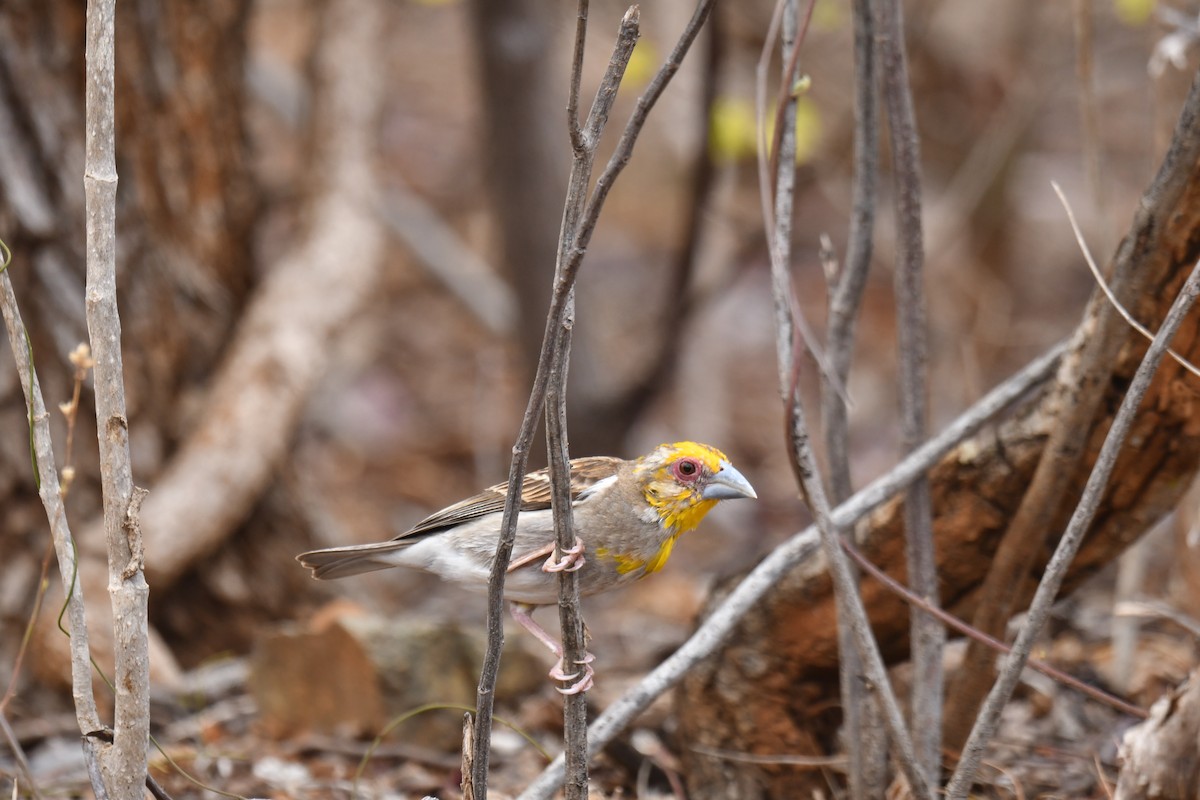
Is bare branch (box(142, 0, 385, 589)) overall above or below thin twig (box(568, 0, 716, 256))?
below

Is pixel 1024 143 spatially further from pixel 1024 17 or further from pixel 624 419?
pixel 624 419

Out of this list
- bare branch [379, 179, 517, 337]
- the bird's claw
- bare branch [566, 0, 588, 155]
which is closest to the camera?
bare branch [566, 0, 588, 155]

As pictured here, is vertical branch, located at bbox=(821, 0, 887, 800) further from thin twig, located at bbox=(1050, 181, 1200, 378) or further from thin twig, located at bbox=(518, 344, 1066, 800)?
thin twig, located at bbox=(1050, 181, 1200, 378)

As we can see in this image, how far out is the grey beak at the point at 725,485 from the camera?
2.83 metres

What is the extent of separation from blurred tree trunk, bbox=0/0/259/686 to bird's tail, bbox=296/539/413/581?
187 cm

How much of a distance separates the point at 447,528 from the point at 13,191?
7.60 feet

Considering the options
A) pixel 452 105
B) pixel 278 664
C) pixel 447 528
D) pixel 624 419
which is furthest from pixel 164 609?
pixel 452 105

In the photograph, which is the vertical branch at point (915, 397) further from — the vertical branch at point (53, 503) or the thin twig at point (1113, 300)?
the vertical branch at point (53, 503)

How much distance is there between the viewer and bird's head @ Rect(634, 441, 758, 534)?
288cm

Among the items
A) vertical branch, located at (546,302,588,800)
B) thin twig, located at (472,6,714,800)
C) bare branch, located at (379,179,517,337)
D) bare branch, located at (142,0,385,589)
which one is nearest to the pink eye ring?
vertical branch, located at (546,302,588,800)

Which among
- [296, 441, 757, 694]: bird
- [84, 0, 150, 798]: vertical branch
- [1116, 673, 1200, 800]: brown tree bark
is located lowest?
[1116, 673, 1200, 800]: brown tree bark

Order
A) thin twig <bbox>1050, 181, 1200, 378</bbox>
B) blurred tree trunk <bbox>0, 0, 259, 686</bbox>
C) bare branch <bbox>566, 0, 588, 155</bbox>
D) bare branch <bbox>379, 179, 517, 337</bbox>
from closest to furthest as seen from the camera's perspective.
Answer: bare branch <bbox>566, 0, 588, 155</bbox> < thin twig <bbox>1050, 181, 1200, 378</bbox> < blurred tree trunk <bbox>0, 0, 259, 686</bbox> < bare branch <bbox>379, 179, 517, 337</bbox>

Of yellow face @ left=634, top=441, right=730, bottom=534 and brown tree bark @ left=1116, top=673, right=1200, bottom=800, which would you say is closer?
brown tree bark @ left=1116, top=673, right=1200, bottom=800

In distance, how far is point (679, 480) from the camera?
9.52ft
